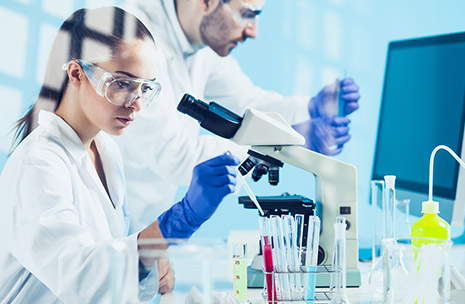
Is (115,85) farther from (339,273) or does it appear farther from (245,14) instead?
(245,14)

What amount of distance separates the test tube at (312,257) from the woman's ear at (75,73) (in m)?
0.91

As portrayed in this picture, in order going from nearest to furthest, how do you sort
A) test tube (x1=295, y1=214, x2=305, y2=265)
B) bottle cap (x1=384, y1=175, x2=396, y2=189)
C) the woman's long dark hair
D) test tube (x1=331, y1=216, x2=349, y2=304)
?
test tube (x1=331, y1=216, x2=349, y2=304)
test tube (x1=295, y1=214, x2=305, y2=265)
bottle cap (x1=384, y1=175, x2=396, y2=189)
the woman's long dark hair

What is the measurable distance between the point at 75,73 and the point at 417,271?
123 cm

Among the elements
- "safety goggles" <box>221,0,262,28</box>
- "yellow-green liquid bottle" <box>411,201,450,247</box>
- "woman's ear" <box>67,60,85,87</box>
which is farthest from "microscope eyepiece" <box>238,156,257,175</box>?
"safety goggles" <box>221,0,262,28</box>

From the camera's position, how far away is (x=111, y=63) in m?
1.73

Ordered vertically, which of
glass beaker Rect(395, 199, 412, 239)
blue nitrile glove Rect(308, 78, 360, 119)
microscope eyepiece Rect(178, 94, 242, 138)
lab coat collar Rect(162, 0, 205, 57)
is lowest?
glass beaker Rect(395, 199, 412, 239)

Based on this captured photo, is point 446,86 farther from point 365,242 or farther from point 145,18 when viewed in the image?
point 145,18

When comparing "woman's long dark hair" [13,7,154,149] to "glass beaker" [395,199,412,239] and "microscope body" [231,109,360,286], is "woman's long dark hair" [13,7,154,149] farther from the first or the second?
"glass beaker" [395,199,412,239]

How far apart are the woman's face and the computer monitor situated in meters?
1.03

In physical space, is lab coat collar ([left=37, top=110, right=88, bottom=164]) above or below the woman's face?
below

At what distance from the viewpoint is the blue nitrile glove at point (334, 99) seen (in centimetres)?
263

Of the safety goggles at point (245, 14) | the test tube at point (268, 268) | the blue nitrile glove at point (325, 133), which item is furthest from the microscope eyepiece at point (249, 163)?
the safety goggles at point (245, 14)

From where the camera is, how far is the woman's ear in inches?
67.9

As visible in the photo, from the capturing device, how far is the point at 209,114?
1.51 m
